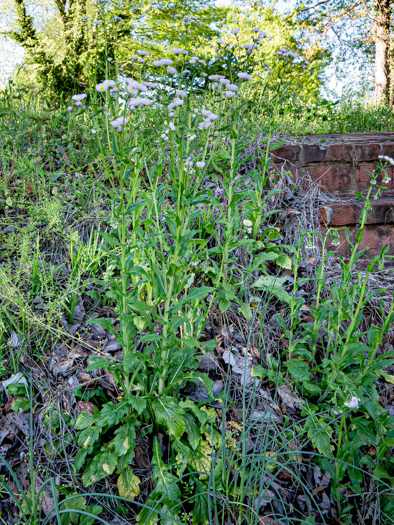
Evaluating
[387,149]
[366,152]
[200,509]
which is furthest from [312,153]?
[200,509]

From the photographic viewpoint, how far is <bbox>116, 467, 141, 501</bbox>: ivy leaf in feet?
4.90

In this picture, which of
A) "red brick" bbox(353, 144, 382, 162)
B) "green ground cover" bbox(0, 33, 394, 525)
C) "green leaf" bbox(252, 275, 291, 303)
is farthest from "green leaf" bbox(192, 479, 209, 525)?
"red brick" bbox(353, 144, 382, 162)

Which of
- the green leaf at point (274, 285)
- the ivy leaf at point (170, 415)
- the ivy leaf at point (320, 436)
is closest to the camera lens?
the ivy leaf at point (170, 415)

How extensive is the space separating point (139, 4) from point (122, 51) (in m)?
3.36

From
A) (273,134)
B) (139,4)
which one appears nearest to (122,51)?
(139,4)

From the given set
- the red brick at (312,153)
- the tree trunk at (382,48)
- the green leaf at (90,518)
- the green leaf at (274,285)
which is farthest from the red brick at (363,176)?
the tree trunk at (382,48)

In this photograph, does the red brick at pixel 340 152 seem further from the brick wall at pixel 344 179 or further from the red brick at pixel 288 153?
the red brick at pixel 288 153

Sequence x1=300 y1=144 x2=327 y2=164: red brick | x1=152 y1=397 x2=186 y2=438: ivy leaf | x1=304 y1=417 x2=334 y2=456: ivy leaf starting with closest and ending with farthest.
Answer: x1=152 y1=397 x2=186 y2=438: ivy leaf → x1=304 y1=417 x2=334 y2=456: ivy leaf → x1=300 y1=144 x2=327 y2=164: red brick

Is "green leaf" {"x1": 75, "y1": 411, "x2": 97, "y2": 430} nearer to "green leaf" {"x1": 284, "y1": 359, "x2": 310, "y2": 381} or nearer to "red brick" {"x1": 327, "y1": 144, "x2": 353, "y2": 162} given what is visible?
"green leaf" {"x1": 284, "y1": 359, "x2": 310, "y2": 381}

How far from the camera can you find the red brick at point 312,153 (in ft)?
10.5

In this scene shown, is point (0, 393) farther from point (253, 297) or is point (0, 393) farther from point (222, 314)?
point (253, 297)

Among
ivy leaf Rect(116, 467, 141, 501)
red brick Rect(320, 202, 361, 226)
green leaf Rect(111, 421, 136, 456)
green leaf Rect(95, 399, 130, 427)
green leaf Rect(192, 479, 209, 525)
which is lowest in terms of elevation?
green leaf Rect(192, 479, 209, 525)

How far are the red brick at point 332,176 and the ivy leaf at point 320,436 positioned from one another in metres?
2.16

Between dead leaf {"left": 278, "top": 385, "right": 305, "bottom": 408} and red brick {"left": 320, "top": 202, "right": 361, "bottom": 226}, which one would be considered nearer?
dead leaf {"left": 278, "top": 385, "right": 305, "bottom": 408}
